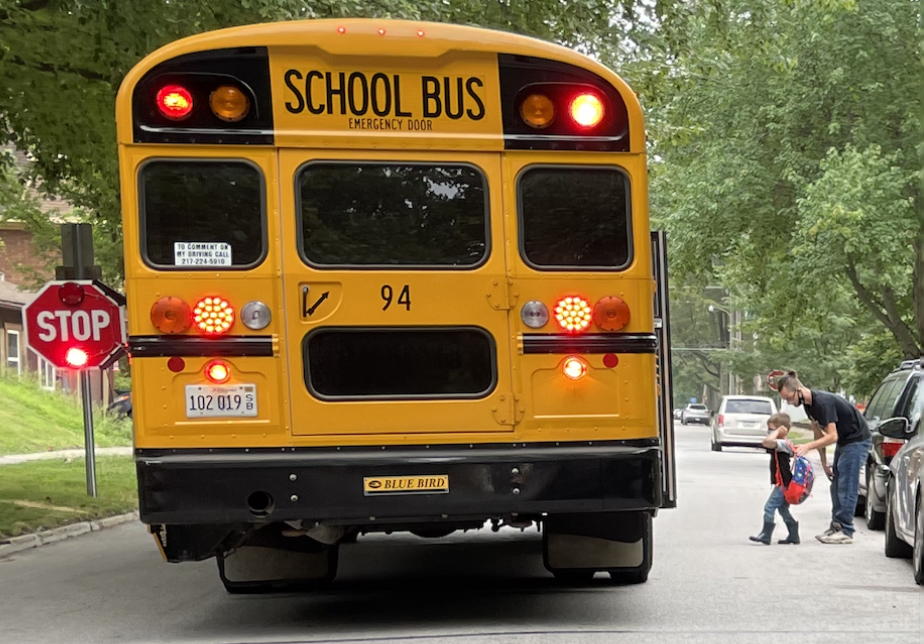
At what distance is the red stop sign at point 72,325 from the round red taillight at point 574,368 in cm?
1019

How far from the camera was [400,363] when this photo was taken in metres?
7.93

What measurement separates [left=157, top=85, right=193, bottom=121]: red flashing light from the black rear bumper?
1.75 meters

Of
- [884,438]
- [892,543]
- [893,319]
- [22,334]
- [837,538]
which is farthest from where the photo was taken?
[22,334]

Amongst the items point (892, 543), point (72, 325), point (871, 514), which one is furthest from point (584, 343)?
point (72, 325)

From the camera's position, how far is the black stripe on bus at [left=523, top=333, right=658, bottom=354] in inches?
314

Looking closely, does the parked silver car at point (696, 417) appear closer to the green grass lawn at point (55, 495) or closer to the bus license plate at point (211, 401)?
the green grass lawn at point (55, 495)

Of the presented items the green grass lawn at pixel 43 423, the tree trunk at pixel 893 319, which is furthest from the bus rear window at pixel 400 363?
the green grass lawn at pixel 43 423

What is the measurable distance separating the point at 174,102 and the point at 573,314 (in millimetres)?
2360

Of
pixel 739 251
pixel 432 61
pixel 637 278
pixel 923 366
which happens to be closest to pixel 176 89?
pixel 432 61

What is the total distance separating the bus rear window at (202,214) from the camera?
7.84 meters

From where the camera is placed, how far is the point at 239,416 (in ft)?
25.6

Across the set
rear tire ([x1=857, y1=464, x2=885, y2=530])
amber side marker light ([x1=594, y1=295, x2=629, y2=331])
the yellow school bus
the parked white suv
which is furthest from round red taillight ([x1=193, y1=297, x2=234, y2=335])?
the parked white suv

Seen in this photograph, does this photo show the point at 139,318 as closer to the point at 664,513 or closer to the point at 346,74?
the point at 346,74

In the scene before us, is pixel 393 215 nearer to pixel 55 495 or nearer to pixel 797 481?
pixel 797 481
